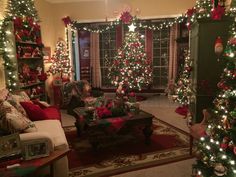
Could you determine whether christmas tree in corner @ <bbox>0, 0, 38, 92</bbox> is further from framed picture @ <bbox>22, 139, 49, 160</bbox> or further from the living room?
framed picture @ <bbox>22, 139, 49, 160</bbox>

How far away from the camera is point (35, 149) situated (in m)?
2.29

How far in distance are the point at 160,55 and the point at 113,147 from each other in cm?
533

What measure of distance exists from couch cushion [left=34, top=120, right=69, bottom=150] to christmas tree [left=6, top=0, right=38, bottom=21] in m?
2.68

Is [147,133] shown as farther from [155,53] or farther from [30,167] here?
[155,53]

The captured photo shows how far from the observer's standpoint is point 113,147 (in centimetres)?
362

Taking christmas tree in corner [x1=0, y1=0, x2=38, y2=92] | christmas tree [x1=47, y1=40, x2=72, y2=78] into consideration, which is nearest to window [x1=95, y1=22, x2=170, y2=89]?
christmas tree [x1=47, y1=40, x2=72, y2=78]

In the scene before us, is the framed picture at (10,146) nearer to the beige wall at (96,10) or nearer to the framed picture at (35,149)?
the framed picture at (35,149)

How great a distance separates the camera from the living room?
229cm

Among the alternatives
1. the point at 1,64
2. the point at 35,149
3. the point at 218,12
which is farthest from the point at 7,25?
the point at 218,12

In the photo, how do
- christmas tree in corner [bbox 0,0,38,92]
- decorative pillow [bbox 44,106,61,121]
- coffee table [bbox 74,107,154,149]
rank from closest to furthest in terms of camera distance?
1. coffee table [bbox 74,107,154,149]
2. decorative pillow [bbox 44,106,61,121]
3. christmas tree in corner [bbox 0,0,38,92]

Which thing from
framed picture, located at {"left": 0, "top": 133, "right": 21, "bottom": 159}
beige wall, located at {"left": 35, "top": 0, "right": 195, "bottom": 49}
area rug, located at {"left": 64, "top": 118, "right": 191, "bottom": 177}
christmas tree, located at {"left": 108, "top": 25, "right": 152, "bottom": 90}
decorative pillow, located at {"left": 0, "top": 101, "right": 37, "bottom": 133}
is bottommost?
area rug, located at {"left": 64, "top": 118, "right": 191, "bottom": 177}

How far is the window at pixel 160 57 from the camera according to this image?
8000mm

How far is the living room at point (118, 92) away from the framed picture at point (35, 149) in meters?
0.01

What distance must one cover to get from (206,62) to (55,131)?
9.75 ft
